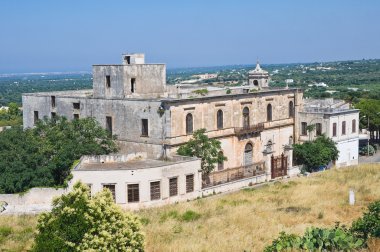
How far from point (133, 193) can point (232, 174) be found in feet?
28.8

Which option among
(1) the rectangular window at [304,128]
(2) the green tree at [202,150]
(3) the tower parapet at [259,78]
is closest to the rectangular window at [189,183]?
(2) the green tree at [202,150]

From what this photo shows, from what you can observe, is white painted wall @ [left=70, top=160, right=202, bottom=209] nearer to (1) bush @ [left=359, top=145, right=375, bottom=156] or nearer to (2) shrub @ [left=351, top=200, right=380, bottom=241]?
(2) shrub @ [left=351, top=200, right=380, bottom=241]

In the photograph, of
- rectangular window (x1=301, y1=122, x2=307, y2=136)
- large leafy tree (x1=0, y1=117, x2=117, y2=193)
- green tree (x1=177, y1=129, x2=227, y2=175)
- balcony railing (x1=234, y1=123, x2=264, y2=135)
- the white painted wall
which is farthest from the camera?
rectangular window (x1=301, y1=122, x2=307, y2=136)

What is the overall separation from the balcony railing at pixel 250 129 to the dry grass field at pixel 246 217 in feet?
23.4

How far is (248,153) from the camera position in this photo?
41.5m

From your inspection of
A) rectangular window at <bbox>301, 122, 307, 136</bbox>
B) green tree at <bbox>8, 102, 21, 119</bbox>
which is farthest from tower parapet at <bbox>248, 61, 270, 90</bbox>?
green tree at <bbox>8, 102, 21, 119</bbox>

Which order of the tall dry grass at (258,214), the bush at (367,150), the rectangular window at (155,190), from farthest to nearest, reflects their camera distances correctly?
the bush at (367,150), the rectangular window at (155,190), the tall dry grass at (258,214)

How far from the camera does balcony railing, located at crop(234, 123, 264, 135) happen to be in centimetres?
3988

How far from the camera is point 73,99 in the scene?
40375 millimetres

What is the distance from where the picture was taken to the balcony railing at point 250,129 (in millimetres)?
39875

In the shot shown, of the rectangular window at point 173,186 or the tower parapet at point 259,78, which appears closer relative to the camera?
the rectangular window at point 173,186

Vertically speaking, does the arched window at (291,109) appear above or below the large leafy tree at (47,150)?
above

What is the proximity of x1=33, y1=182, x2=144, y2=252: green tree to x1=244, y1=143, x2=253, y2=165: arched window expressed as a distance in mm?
25371

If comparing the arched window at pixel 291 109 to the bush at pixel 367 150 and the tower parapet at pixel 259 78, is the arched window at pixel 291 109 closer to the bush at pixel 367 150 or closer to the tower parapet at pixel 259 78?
the tower parapet at pixel 259 78
